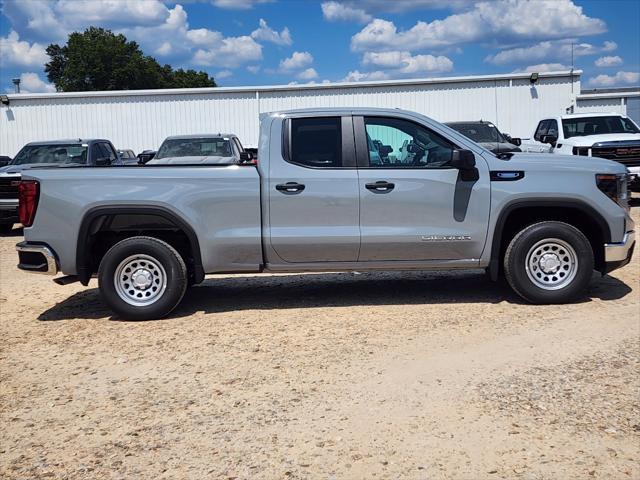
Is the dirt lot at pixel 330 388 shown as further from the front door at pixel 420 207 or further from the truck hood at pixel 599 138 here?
the truck hood at pixel 599 138

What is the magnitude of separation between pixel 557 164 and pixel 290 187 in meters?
2.66

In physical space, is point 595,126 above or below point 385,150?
above

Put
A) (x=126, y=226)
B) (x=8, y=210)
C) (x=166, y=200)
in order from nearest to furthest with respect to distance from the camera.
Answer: (x=166, y=200)
(x=126, y=226)
(x=8, y=210)

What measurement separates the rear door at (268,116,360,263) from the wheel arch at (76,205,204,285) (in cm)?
81

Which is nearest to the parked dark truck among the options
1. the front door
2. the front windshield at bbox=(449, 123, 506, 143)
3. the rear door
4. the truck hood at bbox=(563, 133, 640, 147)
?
the front windshield at bbox=(449, 123, 506, 143)

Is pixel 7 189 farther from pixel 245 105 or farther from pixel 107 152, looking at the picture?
pixel 245 105

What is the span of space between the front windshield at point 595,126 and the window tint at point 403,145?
38.4 ft

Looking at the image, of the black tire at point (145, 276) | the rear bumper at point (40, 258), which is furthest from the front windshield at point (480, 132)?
the rear bumper at point (40, 258)

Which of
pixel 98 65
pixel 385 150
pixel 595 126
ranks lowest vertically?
pixel 385 150

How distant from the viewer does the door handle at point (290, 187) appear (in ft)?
22.1

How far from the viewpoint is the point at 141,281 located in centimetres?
687

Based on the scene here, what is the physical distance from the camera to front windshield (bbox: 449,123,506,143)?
617 inches

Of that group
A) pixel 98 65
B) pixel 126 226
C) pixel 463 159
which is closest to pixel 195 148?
pixel 126 226

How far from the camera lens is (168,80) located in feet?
281
